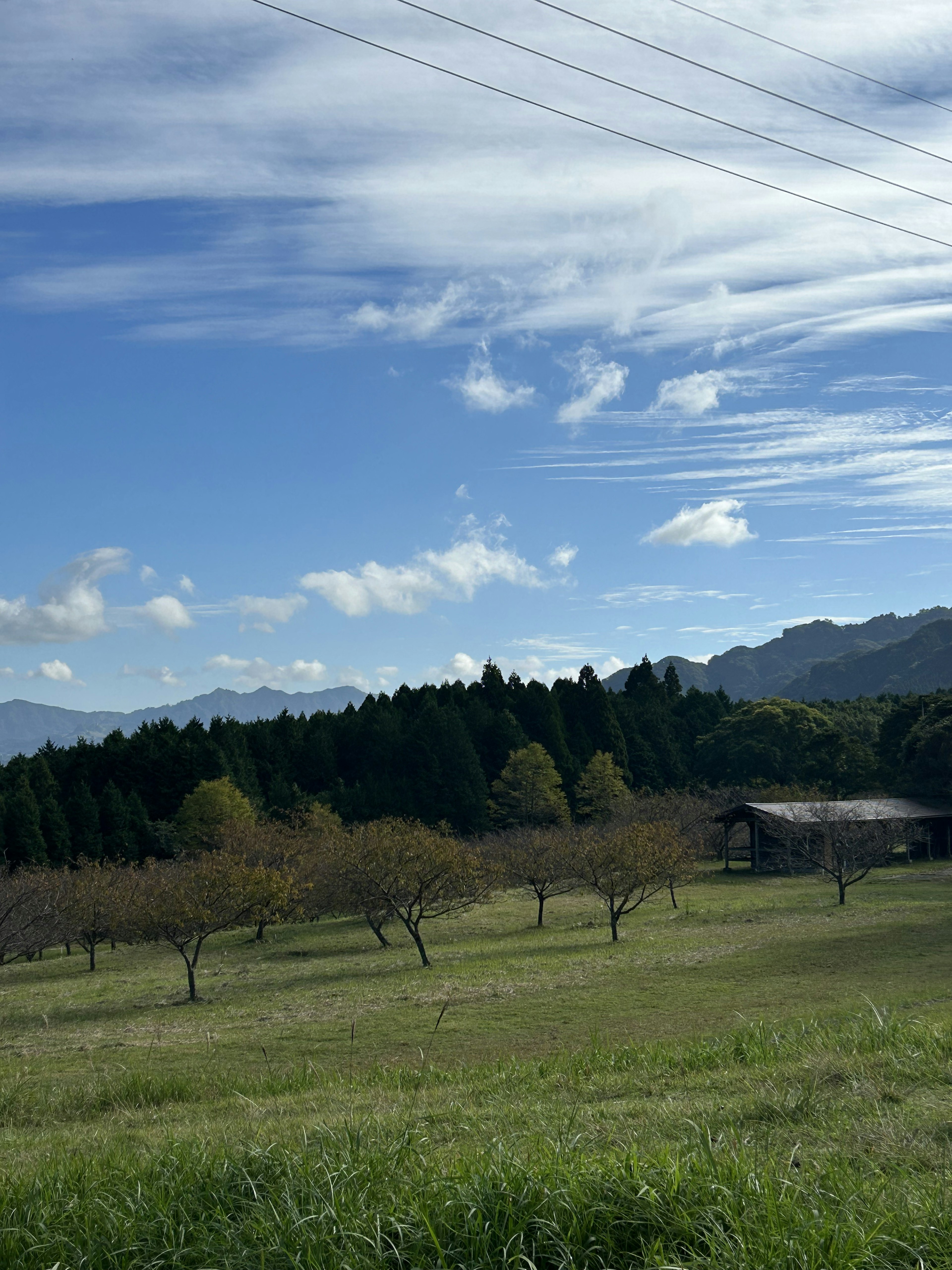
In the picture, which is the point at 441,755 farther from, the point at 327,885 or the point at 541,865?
the point at 327,885

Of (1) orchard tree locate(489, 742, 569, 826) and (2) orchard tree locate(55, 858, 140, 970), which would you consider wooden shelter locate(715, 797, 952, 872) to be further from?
(2) orchard tree locate(55, 858, 140, 970)

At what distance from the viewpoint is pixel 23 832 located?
164 ft

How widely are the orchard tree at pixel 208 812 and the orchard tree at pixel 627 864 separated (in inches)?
872

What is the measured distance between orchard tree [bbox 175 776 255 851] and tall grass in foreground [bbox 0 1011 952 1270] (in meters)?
46.5

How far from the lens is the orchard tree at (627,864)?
32.1 meters

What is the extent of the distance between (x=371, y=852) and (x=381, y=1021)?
39.7 feet

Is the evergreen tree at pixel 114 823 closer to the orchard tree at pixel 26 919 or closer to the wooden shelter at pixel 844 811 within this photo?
the orchard tree at pixel 26 919

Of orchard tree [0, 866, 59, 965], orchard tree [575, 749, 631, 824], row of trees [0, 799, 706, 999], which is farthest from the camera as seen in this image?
orchard tree [575, 749, 631, 824]

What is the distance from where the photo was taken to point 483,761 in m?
69.4

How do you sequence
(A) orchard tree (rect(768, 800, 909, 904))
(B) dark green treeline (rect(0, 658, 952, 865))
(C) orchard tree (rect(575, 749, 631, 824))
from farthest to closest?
(C) orchard tree (rect(575, 749, 631, 824))
(B) dark green treeline (rect(0, 658, 952, 865))
(A) orchard tree (rect(768, 800, 909, 904))

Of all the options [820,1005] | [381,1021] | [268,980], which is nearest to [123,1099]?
[381,1021]

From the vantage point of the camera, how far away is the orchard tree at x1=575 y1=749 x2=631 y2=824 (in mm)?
60281

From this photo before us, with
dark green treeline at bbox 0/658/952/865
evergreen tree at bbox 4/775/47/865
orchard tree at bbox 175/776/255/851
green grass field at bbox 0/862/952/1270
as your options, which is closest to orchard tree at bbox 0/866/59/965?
green grass field at bbox 0/862/952/1270

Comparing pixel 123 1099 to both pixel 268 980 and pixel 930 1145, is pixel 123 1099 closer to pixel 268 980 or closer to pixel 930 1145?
pixel 930 1145
